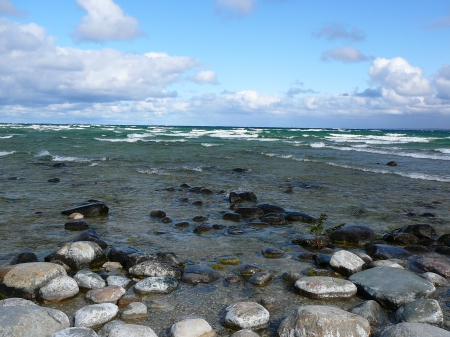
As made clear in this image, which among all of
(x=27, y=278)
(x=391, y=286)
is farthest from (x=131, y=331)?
(x=391, y=286)

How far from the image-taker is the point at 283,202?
39.4 ft

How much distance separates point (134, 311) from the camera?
4.80 meters

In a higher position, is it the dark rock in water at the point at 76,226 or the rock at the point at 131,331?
the rock at the point at 131,331

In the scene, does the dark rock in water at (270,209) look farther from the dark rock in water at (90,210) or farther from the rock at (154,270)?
the rock at (154,270)

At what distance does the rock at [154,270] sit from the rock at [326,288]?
1846 mm

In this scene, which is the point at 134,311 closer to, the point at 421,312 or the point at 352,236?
the point at 421,312

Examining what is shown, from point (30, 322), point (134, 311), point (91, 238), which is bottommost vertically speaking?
point (134, 311)

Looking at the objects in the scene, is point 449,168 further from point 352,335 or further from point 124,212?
point 352,335

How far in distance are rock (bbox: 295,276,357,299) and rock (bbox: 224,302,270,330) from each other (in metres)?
0.93

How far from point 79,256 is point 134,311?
2078 millimetres

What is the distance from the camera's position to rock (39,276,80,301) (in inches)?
204

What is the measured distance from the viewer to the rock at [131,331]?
4.06 meters

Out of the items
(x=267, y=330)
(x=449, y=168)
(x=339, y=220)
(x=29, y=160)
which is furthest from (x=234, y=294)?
(x=29, y=160)

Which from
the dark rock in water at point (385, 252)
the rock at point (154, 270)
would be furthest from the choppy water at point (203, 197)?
the dark rock in water at point (385, 252)
